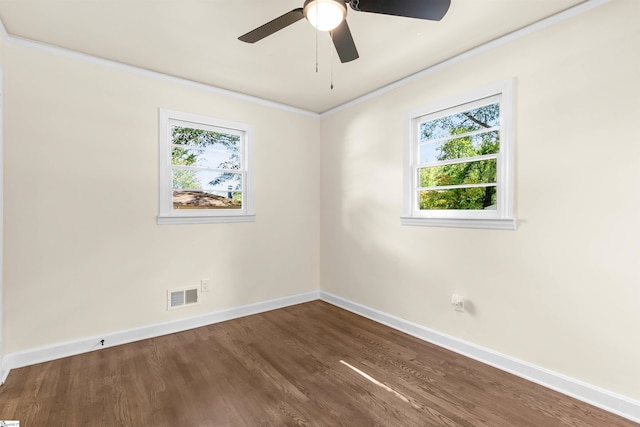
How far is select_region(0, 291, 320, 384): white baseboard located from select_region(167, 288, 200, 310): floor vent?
16cm

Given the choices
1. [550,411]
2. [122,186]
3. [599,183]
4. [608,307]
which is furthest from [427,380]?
[122,186]

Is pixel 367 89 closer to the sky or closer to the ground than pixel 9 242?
closer to the sky

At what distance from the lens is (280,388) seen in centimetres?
211

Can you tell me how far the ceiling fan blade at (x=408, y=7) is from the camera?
5.05 feet

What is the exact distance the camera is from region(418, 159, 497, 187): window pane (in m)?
2.50

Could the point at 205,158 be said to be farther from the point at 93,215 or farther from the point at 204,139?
the point at 93,215

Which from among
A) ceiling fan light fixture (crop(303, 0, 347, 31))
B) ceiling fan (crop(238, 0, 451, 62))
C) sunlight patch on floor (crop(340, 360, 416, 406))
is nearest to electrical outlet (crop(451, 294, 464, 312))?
sunlight patch on floor (crop(340, 360, 416, 406))

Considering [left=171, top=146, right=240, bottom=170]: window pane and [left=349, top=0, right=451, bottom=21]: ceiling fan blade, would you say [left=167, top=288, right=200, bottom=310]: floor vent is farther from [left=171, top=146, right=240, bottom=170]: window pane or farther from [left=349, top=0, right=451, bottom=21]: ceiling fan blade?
[left=349, top=0, right=451, bottom=21]: ceiling fan blade

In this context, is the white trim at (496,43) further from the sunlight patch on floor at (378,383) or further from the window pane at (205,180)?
the sunlight patch on floor at (378,383)

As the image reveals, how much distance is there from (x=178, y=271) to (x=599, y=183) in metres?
3.53

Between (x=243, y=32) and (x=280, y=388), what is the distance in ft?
8.63

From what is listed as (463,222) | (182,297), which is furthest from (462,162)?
(182,297)

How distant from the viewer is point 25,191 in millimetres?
2387

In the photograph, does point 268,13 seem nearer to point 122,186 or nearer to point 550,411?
point 122,186
